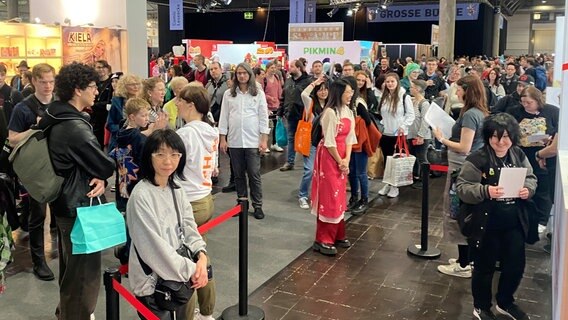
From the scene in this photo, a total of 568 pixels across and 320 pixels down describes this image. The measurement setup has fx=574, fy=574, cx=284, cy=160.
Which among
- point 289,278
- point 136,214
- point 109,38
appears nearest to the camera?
point 136,214

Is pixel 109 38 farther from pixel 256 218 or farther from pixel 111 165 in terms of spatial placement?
pixel 111 165

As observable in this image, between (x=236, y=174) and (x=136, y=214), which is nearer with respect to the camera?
(x=136, y=214)

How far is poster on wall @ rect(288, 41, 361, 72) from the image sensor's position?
1205cm

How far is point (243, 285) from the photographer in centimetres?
358

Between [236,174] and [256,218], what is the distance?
1.61 ft

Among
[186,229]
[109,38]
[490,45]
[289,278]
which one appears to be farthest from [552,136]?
[490,45]

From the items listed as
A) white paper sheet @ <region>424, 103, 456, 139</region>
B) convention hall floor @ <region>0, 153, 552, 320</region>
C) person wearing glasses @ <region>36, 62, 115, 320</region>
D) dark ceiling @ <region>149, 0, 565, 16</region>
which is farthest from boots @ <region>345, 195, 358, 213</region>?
dark ceiling @ <region>149, 0, 565, 16</region>

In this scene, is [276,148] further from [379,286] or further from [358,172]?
[379,286]

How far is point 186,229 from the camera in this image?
8.62 ft

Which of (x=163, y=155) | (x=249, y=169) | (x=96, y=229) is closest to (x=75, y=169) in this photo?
(x=96, y=229)

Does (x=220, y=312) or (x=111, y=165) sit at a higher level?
(x=111, y=165)

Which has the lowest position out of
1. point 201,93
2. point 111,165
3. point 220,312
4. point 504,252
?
point 220,312

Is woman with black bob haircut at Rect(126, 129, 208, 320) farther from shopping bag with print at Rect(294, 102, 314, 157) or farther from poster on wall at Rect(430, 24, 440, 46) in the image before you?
poster on wall at Rect(430, 24, 440, 46)

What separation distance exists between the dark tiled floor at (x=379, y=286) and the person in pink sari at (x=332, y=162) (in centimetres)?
27
